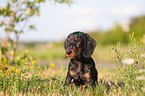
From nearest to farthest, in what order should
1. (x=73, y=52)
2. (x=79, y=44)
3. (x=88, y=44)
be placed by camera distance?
(x=73, y=52) → (x=79, y=44) → (x=88, y=44)

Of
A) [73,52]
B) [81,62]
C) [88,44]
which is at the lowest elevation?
[81,62]

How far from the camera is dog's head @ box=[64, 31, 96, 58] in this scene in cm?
316

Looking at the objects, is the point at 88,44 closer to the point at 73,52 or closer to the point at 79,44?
the point at 79,44

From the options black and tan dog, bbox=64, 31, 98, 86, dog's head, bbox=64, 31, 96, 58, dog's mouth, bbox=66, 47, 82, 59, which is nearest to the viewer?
dog's mouth, bbox=66, 47, 82, 59

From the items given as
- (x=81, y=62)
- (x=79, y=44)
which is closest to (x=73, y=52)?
(x=79, y=44)

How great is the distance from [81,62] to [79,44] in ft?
1.14

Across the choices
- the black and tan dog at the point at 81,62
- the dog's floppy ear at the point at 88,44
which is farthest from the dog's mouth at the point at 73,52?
the dog's floppy ear at the point at 88,44

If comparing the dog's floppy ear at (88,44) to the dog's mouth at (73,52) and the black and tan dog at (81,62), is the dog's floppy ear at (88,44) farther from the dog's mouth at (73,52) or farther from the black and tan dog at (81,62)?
the dog's mouth at (73,52)

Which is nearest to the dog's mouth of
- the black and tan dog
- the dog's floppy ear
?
the black and tan dog

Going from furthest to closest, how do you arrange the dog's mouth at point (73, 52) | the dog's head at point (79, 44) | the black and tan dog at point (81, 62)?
1. the black and tan dog at point (81, 62)
2. the dog's head at point (79, 44)
3. the dog's mouth at point (73, 52)

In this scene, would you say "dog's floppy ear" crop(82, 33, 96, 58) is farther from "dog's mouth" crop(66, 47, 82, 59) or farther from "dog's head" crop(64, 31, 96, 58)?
"dog's mouth" crop(66, 47, 82, 59)

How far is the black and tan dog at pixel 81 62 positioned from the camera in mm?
3262

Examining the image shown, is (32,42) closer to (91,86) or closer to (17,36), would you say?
(17,36)

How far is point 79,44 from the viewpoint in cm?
325
